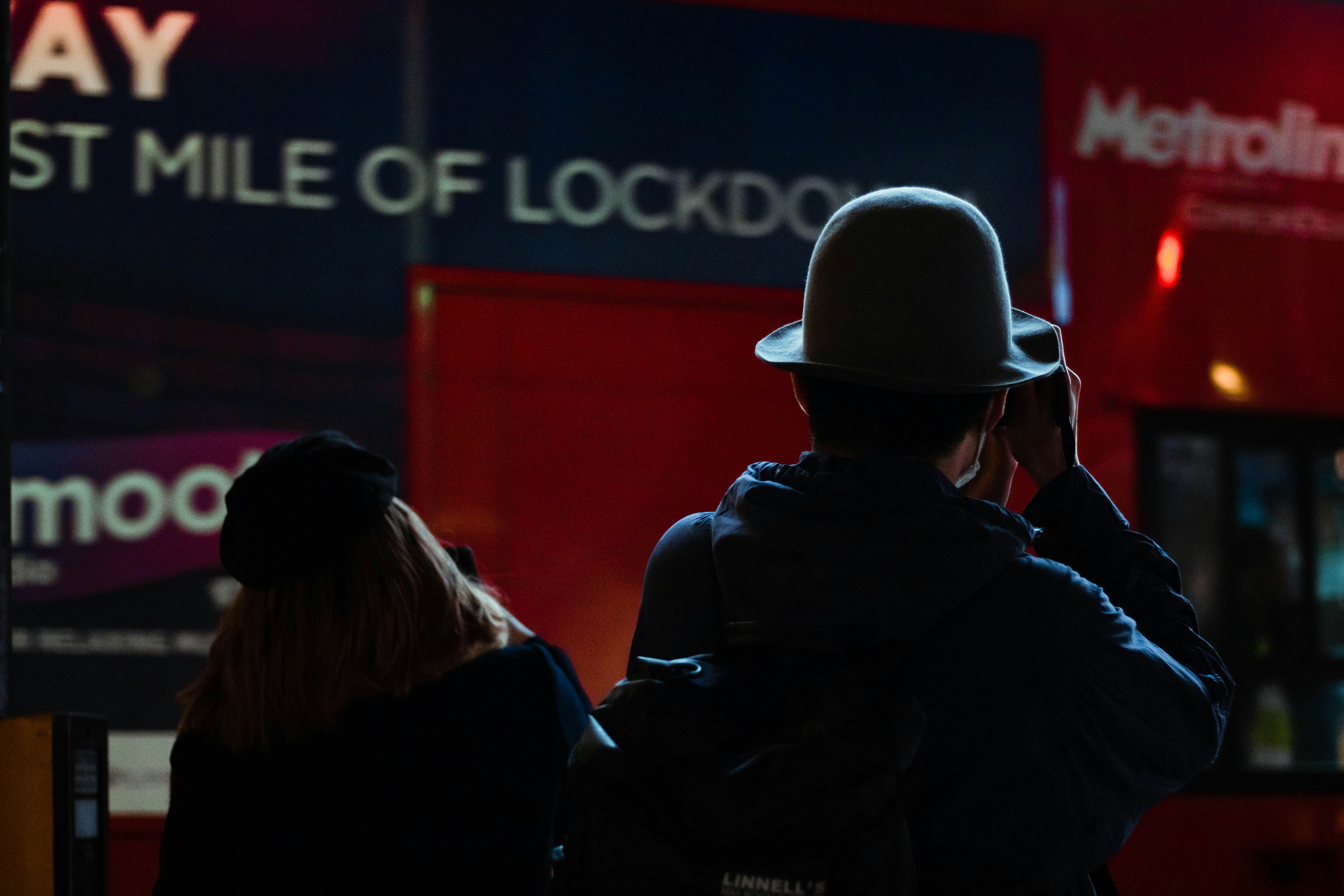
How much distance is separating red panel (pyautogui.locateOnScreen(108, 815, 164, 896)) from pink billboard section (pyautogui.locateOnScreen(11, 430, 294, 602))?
55cm

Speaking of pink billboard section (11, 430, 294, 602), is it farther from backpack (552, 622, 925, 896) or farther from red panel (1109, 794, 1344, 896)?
red panel (1109, 794, 1344, 896)

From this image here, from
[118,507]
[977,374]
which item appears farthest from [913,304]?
[118,507]

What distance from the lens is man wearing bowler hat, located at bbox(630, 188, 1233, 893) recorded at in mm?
1052

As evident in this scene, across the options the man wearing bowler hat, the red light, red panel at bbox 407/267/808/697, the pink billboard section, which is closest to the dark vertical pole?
the pink billboard section

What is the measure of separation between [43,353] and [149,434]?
327mm

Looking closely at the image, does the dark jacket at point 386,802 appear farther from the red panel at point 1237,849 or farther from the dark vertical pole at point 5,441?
the red panel at point 1237,849

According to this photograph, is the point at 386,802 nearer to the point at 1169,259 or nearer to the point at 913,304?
the point at 913,304

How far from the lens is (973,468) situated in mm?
1228

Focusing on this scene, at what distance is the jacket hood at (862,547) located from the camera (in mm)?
1062

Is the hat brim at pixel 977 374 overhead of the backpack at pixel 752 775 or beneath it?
overhead

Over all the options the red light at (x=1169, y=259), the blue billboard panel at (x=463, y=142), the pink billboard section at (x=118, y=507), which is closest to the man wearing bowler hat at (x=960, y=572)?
the pink billboard section at (x=118, y=507)

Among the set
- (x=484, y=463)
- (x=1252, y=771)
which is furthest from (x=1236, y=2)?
(x=484, y=463)

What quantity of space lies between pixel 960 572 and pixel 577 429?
2.34 m

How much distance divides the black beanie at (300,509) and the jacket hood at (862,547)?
690mm
